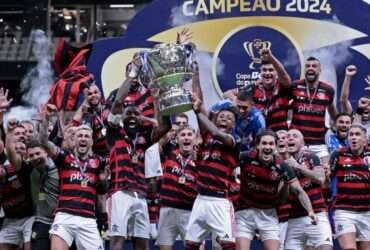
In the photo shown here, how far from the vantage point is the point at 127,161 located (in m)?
11.4

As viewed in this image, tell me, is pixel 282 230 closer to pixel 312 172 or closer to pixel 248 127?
pixel 312 172

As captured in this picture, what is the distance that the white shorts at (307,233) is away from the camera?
11203mm

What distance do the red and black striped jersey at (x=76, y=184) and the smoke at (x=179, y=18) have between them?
4125 mm

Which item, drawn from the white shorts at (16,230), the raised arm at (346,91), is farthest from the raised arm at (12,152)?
the raised arm at (346,91)

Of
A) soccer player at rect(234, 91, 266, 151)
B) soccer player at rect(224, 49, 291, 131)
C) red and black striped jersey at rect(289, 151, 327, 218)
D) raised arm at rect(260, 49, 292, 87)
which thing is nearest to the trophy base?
soccer player at rect(234, 91, 266, 151)

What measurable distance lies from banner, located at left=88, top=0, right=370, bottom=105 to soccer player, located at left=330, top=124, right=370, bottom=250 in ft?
8.23

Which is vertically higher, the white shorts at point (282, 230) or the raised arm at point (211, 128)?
the raised arm at point (211, 128)

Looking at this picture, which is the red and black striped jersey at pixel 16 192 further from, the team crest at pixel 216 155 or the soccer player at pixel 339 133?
the soccer player at pixel 339 133

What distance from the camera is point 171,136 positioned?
41.3 ft

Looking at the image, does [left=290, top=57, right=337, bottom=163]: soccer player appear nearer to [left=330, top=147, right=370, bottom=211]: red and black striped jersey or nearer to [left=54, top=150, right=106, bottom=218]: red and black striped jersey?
[left=330, top=147, right=370, bottom=211]: red and black striped jersey

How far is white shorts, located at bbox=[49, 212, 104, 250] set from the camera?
10.6 m

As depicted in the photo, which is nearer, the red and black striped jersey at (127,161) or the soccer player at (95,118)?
the red and black striped jersey at (127,161)

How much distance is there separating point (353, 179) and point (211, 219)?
197 centimetres

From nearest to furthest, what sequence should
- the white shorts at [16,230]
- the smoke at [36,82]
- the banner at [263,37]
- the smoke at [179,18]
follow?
1. the white shorts at [16,230]
2. the banner at [263,37]
3. the smoke at [179,18]
4. the smoke at [36,82]
